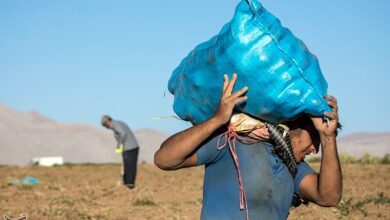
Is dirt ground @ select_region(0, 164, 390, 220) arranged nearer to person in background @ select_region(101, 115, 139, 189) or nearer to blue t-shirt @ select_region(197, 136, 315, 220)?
person in background @ select_region(101, 115, 139, 189)

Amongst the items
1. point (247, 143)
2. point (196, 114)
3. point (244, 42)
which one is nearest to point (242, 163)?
point (247, 143)

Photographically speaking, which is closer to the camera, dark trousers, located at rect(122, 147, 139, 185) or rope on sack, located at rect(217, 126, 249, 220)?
rope on sack, located at rect(217, 126, 249, 220)

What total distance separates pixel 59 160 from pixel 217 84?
1320 inches

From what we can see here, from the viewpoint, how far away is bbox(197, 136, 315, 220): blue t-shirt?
13.1 feet

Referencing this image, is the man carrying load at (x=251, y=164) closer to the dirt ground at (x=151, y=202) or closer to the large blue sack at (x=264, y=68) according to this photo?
the large blue sack at (x=264, y=68)

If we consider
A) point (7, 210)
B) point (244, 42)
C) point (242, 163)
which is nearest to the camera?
point (244, 42)

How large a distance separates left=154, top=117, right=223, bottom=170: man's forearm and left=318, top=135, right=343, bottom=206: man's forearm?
626mm

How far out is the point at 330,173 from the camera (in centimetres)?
409

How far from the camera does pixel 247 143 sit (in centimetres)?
406

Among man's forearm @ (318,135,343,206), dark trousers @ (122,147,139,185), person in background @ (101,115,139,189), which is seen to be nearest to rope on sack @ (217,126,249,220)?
man's forearm @ (318,135,343,206)

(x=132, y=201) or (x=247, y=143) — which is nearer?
(x=247, y=143)

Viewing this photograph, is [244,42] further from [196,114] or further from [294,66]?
[196,114]

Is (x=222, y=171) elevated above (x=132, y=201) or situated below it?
above

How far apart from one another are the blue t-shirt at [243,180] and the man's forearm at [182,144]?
0.40 ft
